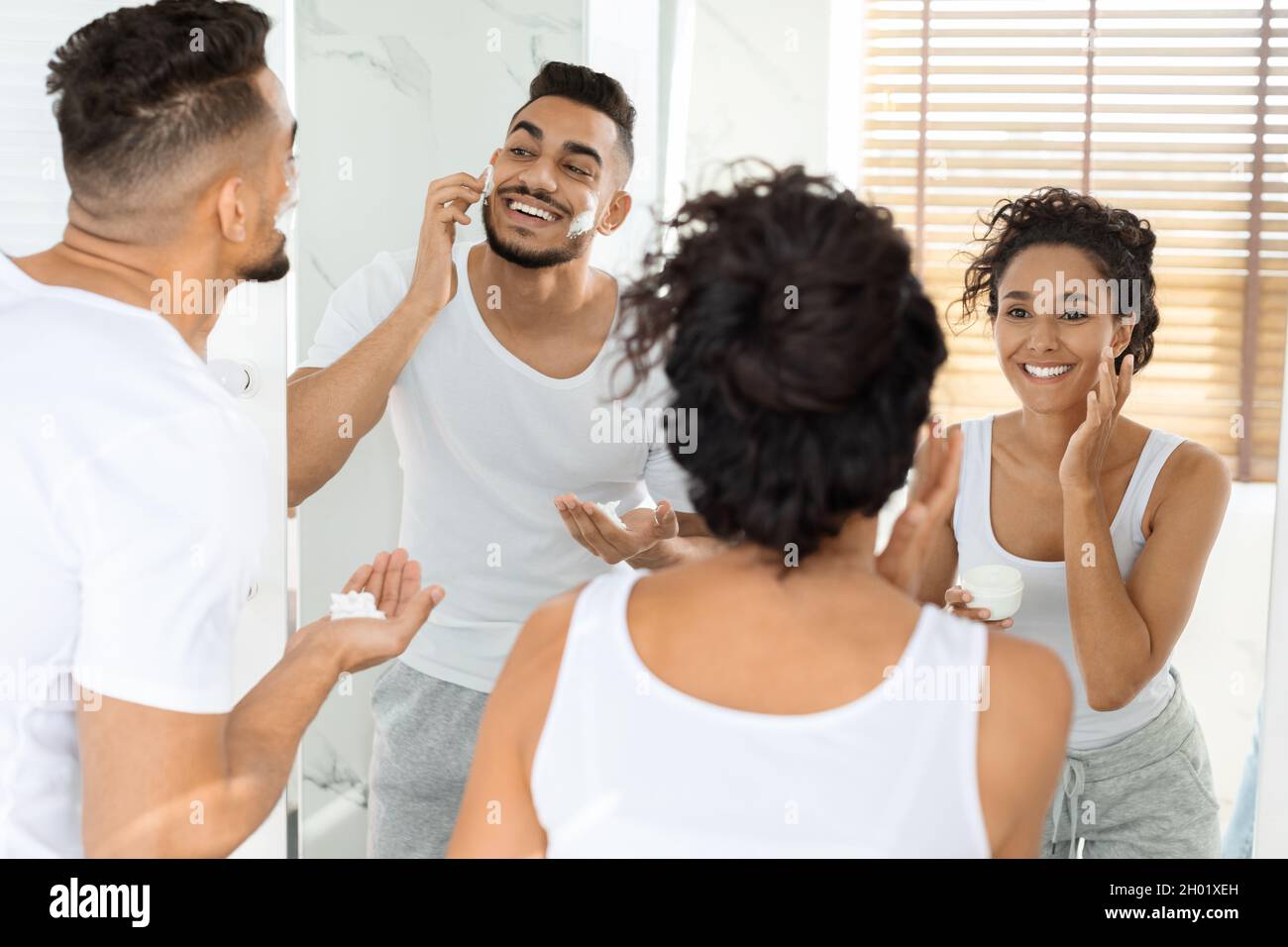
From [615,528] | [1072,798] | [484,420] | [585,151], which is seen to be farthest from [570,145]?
[1072,798]

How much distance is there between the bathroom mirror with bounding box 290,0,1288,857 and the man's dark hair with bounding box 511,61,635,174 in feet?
0.04

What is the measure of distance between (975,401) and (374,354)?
71 cm

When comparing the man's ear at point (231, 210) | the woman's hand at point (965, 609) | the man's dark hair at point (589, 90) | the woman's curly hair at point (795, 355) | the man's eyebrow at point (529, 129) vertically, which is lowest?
the woman's hand at point (965, 609)

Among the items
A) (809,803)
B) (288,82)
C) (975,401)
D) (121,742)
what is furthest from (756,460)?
(288,82)

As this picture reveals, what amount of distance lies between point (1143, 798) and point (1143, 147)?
762mm

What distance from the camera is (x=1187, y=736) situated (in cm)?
133

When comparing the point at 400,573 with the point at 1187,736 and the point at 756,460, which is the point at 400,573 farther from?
the point at 1187,736

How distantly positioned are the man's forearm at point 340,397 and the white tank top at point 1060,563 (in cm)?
67

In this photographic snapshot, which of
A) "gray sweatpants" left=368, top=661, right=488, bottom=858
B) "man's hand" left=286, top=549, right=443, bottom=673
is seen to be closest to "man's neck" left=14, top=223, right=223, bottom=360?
"man's hand" left=286, top=549, right=443, bottom=673

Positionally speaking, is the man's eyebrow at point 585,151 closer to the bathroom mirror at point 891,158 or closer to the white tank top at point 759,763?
the bathroom mirror at point 891,158

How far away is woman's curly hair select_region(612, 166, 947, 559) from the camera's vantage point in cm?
71

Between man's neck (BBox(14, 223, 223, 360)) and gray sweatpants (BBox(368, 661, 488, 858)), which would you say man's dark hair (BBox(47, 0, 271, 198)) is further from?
gray sweatpants (BBox(368, 661, 488, 858))

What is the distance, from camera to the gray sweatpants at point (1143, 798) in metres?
1.31

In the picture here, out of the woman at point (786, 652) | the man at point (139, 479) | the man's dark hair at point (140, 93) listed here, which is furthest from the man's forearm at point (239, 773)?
the man's dark hair at point (140, 93)
